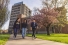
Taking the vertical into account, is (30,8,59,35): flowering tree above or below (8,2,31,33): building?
below

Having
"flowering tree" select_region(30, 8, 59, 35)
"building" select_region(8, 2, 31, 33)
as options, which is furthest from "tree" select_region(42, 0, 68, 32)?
"building" select_region(8, 2, 31, 33)

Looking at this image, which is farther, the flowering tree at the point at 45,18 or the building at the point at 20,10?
the building at the point at 20,10

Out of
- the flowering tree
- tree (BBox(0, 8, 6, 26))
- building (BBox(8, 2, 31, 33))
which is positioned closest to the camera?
the flowering tree

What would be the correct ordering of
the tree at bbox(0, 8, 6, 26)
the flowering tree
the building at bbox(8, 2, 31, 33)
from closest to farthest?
the flowering tree < the tree at bbox(0, 8, 6, 26) < the building at bbox(8, 2, 31, 33)

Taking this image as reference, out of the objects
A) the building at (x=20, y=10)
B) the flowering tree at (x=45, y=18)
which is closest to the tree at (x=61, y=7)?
the flowering tree at (x=45, y=18)

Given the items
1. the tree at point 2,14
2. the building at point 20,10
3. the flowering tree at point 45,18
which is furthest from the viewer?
the building at point 20,10

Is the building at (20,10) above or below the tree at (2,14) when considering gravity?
above

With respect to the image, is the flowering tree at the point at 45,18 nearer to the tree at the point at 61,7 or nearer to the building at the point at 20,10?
the tree at the point at 61,7

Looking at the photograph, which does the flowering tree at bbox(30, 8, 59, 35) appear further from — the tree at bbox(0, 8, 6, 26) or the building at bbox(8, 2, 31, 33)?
the building at bbox(8, 2, 31, 33)

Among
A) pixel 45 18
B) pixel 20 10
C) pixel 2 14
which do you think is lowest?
pixel 45 18

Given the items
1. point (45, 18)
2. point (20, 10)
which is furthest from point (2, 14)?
point (20, 10)

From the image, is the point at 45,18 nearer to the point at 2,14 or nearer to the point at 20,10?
the point at 2,14

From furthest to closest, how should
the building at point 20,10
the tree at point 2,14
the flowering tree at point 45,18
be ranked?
the building at point 20,10 < the tree at point 2,14 < the flowering tree at point 45,18

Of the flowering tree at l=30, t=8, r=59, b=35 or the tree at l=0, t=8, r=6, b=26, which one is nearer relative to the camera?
the flowering tree at l=30, t=8, r=59, b=35
